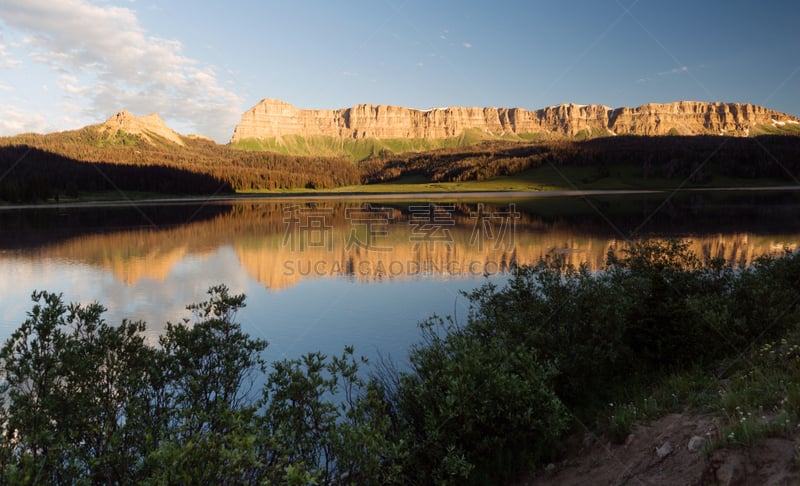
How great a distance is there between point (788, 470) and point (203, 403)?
1230 cm

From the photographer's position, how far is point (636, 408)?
40.9 feet

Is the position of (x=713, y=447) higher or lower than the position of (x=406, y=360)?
higher

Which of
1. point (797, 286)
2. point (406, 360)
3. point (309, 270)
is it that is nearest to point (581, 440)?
point (406, 360)

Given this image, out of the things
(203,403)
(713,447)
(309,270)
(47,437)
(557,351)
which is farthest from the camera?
(309,270)

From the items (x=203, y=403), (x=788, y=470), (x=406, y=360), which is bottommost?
(x=406, y=360)

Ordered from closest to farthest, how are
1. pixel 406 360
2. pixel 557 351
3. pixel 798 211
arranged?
pixel 557 351 → pixel 406 360 → pixel 798 211

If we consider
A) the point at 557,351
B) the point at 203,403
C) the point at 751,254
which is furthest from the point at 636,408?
the point at 751,254

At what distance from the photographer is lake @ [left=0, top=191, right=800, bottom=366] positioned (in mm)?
26266

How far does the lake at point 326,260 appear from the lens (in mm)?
26266

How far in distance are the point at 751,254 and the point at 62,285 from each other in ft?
184

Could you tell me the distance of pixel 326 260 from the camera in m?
45.7

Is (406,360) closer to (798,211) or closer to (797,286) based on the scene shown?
Result: (797,286)

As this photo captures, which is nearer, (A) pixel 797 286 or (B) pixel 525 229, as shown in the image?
(A) pixel 797 286

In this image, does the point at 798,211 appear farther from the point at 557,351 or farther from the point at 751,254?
the point at 557,351
